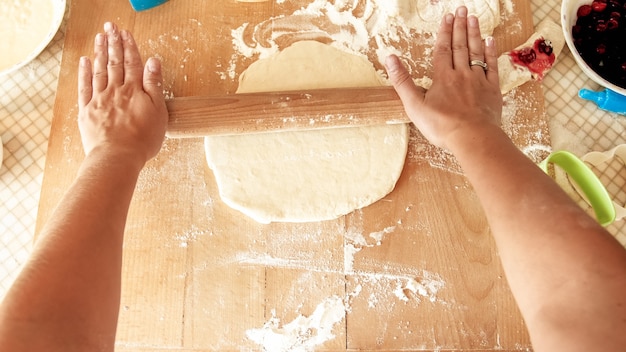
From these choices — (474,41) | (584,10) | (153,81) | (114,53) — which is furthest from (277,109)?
(584,10)

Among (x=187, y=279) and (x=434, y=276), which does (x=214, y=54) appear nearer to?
(x=187, y=279)

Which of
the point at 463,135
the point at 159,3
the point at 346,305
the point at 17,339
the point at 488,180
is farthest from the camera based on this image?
the point at 159,3

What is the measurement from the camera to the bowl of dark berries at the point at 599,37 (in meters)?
1.34

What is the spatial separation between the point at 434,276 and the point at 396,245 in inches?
4.9

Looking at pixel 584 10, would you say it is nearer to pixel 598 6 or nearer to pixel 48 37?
pixel 598 6

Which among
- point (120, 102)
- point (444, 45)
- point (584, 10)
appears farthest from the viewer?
point (584, 10)

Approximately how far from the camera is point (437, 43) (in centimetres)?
128

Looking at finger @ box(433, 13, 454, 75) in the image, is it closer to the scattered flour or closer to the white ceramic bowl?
the scattered flour

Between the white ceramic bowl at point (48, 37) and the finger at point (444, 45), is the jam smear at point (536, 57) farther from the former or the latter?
the white ceramic bowl at point (48, 37)

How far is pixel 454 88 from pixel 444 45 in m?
0.15

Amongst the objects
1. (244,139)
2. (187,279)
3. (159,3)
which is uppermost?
(159,3)

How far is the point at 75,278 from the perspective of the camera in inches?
31.1

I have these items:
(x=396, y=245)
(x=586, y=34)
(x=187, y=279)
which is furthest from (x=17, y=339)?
(x=586, y=34)

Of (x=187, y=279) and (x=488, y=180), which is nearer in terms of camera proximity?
(x=488, y=180)
